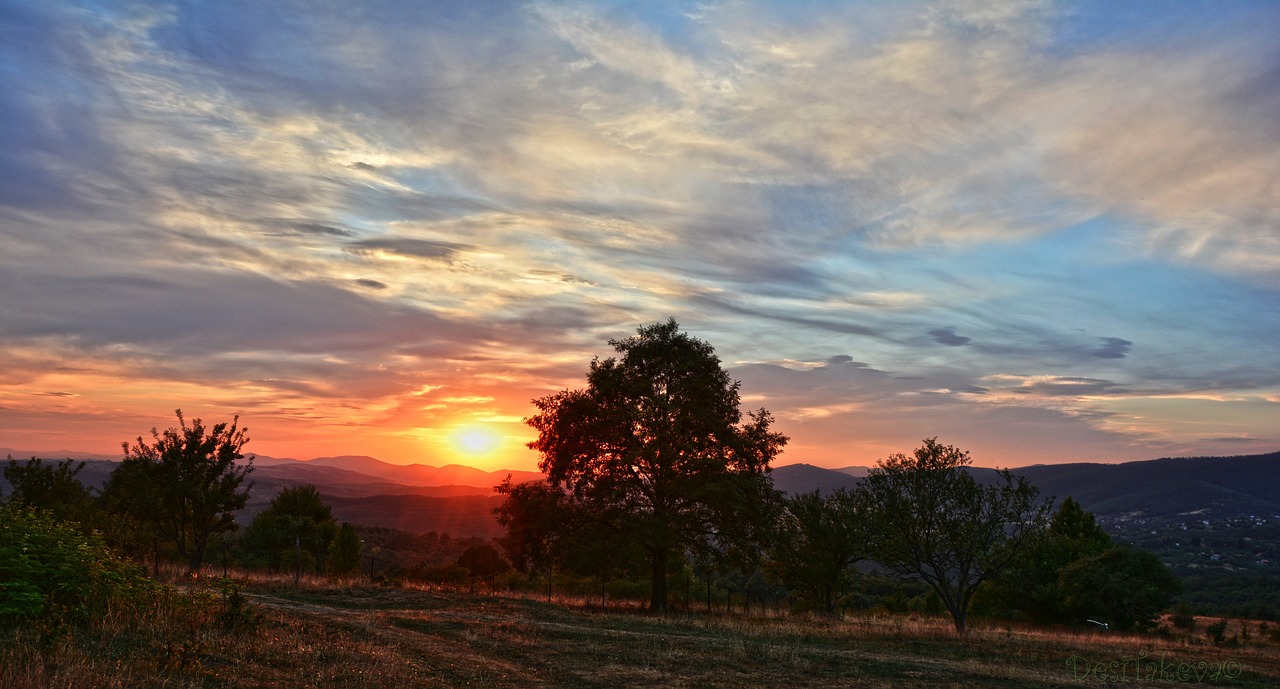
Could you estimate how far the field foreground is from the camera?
11.2 m

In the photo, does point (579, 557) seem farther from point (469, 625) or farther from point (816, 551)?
point (816, 551)

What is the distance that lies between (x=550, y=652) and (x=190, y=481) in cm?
1789

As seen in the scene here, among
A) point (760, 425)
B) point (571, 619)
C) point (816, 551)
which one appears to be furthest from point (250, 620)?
point (816, 551)

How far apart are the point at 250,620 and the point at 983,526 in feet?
104

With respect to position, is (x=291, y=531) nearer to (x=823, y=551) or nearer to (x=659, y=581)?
(x=659, y=581)

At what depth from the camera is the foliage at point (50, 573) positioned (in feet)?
37.6

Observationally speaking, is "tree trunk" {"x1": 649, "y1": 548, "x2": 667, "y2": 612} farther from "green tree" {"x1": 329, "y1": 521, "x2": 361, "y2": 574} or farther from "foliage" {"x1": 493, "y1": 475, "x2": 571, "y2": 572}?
"green tree" {"x1": 329, "y1": 521, "x2": 361, "y2": 574}

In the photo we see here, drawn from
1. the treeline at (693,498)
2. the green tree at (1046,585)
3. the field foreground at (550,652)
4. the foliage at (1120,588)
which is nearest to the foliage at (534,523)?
the treeline at (693,498)

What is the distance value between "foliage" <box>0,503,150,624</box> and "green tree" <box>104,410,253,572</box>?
55.4 ft

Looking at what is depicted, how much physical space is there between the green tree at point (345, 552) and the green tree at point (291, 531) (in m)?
0.72

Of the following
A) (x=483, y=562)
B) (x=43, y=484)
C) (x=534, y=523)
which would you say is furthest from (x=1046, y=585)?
(x=43, y=484)

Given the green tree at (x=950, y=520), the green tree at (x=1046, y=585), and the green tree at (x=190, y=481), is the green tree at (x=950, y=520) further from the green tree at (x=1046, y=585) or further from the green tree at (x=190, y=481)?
the green tree at (x=190, y=481)

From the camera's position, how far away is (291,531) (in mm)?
63125

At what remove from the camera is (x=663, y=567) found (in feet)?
120
